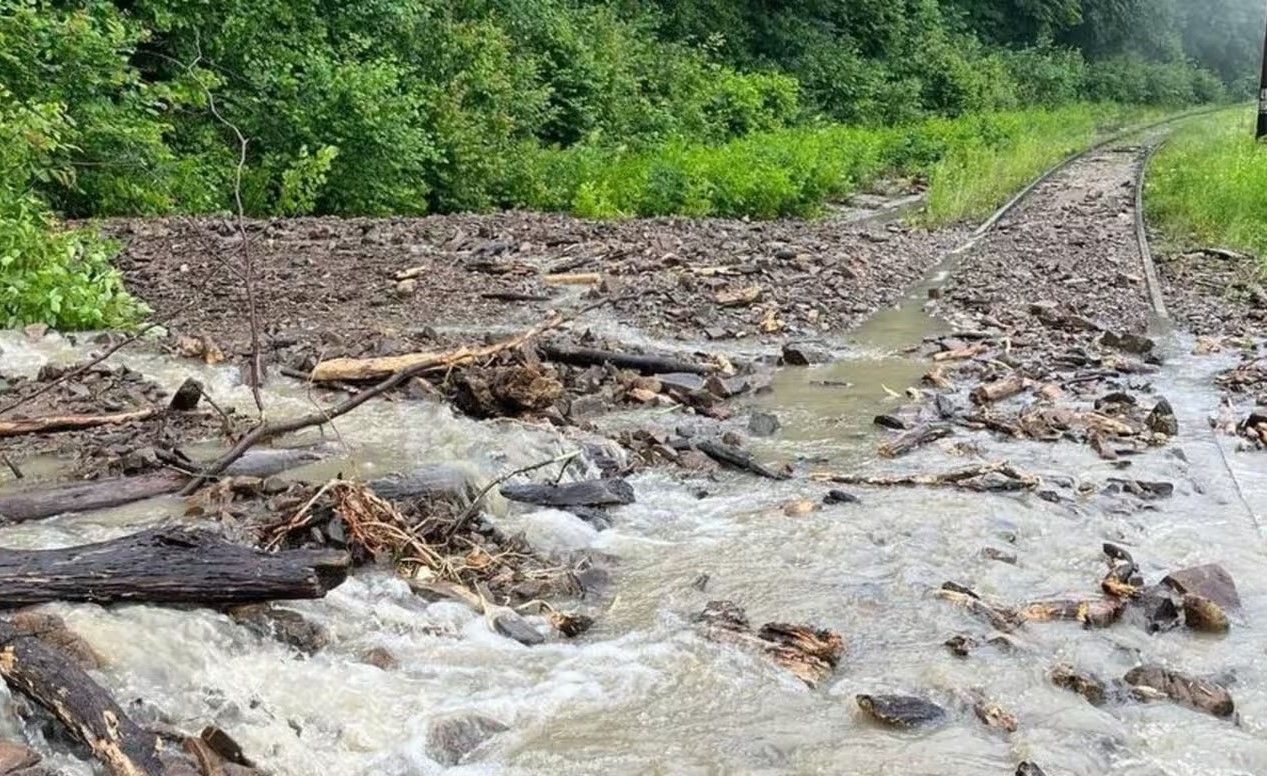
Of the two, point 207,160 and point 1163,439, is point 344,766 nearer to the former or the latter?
point 1163,439

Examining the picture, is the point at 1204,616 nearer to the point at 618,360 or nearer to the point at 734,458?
the point at 734,458

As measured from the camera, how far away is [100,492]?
5898mm

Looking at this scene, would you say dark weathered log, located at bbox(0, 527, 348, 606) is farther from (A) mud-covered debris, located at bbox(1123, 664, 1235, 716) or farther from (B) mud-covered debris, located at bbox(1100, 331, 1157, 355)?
(B) mud-covered debris, located at bbox(1100, 331, 1157, 355)

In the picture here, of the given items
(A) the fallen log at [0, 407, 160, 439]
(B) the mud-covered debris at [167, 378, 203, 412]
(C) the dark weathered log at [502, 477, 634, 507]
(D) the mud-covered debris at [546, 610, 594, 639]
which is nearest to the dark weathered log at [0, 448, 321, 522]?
(A) the fallen log at [0, 407, 160, 439]

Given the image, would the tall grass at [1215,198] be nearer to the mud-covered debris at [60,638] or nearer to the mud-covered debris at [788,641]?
the mud-covered debris at [788,641]

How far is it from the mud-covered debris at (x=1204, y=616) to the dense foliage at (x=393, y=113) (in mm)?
5359

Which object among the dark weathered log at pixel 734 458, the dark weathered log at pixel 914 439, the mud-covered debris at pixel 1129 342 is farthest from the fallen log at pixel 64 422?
the mud-covered debris at pixel 1129 342

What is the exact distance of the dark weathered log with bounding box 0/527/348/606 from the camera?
14.2ft

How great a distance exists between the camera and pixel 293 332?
9.98 m

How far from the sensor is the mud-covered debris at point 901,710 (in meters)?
4.25

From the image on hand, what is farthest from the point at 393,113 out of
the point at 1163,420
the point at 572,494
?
the point at 1163,420

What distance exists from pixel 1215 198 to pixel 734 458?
1338 centimetres

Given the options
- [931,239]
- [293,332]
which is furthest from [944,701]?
[931,239]

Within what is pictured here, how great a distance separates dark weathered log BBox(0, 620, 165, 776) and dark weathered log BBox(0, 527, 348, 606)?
0.51 metres
